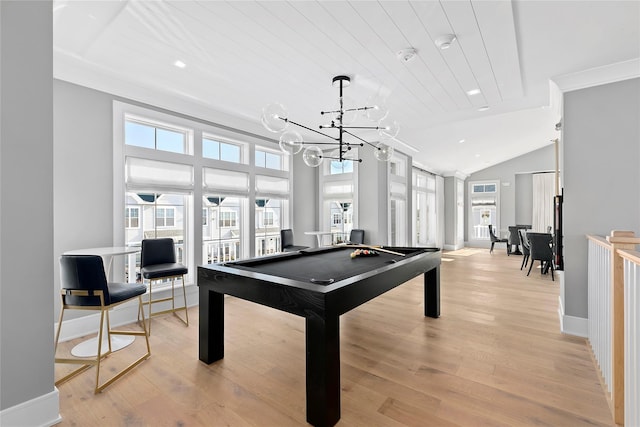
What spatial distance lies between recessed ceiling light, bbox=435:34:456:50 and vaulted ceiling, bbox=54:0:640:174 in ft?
0.12

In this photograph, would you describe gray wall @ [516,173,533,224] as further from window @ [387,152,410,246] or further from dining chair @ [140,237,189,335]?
dining chair @ [140,237,189,335]

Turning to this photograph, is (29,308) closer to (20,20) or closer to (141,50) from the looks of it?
(20,20)

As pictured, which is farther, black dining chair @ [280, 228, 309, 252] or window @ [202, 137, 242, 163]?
black dining chair @ [280, 228, 309, 252]

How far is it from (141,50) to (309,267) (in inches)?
98.4

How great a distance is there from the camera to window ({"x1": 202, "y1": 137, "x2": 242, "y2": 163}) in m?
4.36

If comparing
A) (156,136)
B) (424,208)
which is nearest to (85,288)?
(156,136)

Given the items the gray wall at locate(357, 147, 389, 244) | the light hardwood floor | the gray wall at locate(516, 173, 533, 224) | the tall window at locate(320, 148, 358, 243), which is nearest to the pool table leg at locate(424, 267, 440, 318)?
the light hardwood floor

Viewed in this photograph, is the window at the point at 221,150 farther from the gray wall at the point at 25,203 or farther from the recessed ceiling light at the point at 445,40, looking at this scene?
the recessed ceiling light at the point at 445,40

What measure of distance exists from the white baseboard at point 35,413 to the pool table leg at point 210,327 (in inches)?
36.0

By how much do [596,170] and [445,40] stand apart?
2049 millimetres

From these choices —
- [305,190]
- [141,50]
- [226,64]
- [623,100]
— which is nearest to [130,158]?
[141,50]

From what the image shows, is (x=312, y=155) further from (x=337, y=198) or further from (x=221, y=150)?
(x=337, y=198)

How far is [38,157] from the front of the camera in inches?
66.7

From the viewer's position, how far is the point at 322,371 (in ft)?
5.54
